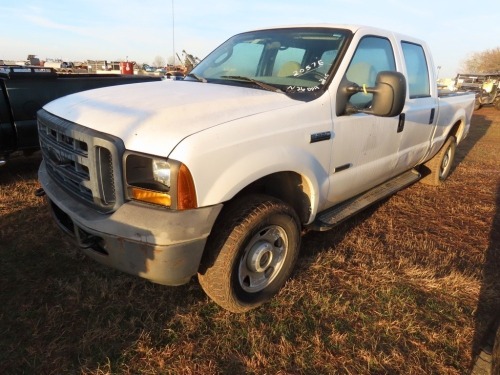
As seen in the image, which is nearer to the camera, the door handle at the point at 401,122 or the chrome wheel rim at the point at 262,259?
the chrome wheel rim at the point at 262,259

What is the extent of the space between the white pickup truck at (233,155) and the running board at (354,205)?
21 millimetres

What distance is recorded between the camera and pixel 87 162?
2.22m

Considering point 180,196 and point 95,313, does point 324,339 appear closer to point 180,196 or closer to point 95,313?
point 180,196

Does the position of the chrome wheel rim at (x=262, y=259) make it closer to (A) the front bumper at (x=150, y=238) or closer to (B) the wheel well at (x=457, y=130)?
(A) the front bumper at (x=150, y=238)

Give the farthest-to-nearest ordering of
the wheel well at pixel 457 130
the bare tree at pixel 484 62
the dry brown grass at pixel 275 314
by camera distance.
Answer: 1. the bare tree at pixel 484 62
2. the wheel well at pixel 457 130
3. the dry brown grass at pixel 275 314

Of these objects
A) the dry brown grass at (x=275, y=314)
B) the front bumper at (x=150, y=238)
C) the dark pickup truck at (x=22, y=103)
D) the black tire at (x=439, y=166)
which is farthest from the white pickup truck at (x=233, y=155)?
the black tire at (x=439, y=166)

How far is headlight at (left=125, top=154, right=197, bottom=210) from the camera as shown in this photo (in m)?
2.01

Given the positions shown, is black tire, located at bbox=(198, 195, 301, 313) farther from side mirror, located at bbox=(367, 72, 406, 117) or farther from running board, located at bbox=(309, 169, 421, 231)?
side mirror, located at bbox=(367, 72, 406, 117)

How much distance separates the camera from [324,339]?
2443 millimetres

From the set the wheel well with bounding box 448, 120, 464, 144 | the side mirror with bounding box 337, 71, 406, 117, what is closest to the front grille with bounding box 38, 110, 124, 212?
the side mirror with bounding box 337, 71, 406, 117

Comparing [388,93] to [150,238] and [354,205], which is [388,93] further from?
[150,238]

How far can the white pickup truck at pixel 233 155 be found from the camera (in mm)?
2090

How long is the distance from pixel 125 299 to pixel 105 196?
901 mm

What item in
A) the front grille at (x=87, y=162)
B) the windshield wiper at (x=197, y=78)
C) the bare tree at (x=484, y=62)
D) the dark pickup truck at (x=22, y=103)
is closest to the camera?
the front grille at (x=87, y=162)
